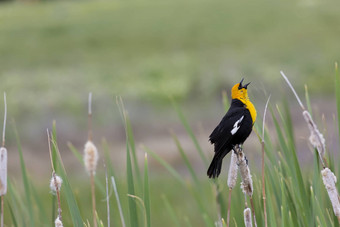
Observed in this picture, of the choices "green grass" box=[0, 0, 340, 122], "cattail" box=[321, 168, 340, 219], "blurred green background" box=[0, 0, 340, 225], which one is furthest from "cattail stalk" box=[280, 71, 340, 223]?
"green grass" box=[0, 0, 340, 122]

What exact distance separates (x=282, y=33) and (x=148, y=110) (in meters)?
4.24

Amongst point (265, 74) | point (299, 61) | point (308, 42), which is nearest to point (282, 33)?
point (308, 42)

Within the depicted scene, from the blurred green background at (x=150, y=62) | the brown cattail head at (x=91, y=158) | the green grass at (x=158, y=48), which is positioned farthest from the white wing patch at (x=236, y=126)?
the green grass at (x=158, y=48)

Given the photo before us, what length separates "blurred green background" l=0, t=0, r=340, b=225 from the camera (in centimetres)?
948

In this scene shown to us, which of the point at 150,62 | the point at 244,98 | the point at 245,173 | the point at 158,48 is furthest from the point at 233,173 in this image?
the point at 158,48

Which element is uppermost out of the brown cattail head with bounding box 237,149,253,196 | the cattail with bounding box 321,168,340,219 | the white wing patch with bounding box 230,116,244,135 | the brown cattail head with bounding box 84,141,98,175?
the white wing patch with bounding box 230,116,244,135

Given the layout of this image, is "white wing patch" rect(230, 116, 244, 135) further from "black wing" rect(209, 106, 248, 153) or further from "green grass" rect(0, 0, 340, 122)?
"green grass" rect(0, 0, 340, 122)

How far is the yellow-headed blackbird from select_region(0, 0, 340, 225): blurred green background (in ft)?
21.3

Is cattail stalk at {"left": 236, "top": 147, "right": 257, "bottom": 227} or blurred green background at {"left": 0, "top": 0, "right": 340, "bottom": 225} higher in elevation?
blurred green background at {"left": 0, "top": 0, "right": 340, "bottom": 225}

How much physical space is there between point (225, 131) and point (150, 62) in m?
11.0

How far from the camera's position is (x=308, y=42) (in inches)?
483

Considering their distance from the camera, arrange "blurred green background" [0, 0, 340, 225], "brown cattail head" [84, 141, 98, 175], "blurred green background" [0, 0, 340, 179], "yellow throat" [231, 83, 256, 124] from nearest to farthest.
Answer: "brown cattail head" [84, 141, 98, 175] → "yellow throat" [231, 83, 256, 124] → "blurred green background" [0, 0, 340, 225] → "blurred green background" [0, 0, 340, 179]

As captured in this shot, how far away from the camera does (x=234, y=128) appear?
962 mm

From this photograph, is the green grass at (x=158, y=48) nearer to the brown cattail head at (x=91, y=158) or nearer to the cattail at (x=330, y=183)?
the cattail at (x=330, y=183)
